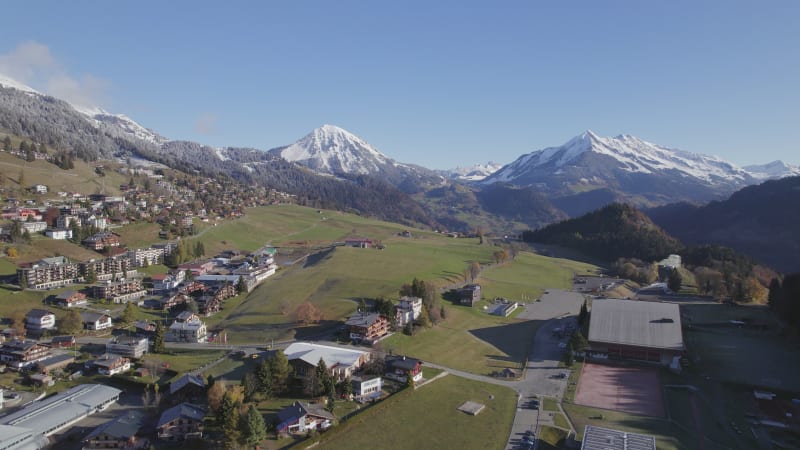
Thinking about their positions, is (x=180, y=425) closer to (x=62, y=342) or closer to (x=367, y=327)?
(x=367, y=327)

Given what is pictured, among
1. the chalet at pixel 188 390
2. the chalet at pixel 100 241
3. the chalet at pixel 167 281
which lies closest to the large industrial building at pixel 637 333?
the chalet at pixel 188 390

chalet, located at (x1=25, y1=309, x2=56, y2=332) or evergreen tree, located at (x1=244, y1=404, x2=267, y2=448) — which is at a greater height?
chalet, located at (x1=25, y1=309, x2=56, y2=332)

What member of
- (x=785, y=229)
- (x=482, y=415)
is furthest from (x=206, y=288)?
(x=785, y=229)

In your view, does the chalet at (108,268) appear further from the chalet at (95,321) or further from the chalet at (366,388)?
the chalet at (366,388)

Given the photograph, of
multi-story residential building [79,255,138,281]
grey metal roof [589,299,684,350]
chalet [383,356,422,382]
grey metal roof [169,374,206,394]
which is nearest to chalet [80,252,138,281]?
multi-story residential building [79,255,138,281]

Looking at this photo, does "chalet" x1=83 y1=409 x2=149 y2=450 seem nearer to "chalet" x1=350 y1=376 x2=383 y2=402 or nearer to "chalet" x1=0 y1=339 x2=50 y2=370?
"chalet" x1=350 y1=376 x2=383 y2=402
